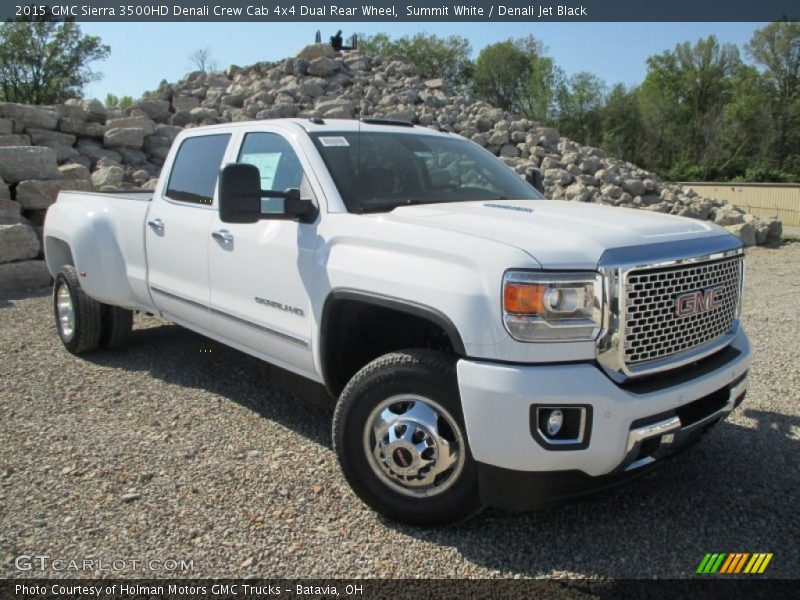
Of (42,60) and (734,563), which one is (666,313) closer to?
(734,563)

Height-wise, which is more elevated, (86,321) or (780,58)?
(780,58)

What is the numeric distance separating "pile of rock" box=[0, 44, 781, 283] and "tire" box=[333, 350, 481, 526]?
326 inches

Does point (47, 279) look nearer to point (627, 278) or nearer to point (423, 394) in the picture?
point (423, 394)

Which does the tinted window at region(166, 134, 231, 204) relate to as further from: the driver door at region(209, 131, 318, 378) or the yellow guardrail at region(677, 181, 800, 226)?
the yellow guardrail at region(677, 181, 800, 226)

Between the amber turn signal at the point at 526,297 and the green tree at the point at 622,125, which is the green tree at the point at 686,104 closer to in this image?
the green tree at the point at 622,125

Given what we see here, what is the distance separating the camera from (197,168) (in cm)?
484

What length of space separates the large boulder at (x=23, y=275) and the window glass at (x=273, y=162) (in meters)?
6.75

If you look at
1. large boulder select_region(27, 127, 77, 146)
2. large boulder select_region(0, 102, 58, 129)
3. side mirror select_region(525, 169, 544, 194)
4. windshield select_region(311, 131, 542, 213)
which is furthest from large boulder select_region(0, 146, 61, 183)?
side mirror select_region(525, 169, 544, 194)

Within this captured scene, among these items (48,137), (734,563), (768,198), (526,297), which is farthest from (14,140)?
(768,198)

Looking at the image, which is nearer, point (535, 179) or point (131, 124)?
point (535, 179)

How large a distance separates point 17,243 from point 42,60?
→ 39130 millimetres

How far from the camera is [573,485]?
284cm

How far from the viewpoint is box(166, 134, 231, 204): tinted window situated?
464 centimetres

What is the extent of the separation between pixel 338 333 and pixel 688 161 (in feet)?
176
